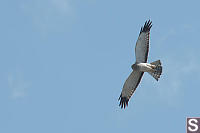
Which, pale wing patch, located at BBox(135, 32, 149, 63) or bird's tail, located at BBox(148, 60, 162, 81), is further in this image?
pale wing patch, located at BBox(135, 32, 149, 63)

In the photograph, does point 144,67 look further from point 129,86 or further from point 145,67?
point 129,86

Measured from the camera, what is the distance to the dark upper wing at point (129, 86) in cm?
3231

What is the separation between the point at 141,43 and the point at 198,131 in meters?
5.98

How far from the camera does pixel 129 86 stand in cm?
3312

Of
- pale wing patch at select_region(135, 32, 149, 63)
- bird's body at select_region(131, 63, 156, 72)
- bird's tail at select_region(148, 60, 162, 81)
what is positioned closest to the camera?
bird's tail at select_region(148, 60, 162, 81)

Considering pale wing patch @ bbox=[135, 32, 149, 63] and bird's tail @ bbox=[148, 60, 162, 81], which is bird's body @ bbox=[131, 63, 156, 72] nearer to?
bird's tail @ bbox=[148, 60, 162, 81]

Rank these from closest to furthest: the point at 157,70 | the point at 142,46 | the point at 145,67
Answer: the point at 157,70 → the point at 145,67 → the point at 142,46

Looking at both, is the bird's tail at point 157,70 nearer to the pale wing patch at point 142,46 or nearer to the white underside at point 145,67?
the white underside at point 145,67

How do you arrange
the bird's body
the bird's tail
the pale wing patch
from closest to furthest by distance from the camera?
the bird's tail → the bird's body → the pale wing patch

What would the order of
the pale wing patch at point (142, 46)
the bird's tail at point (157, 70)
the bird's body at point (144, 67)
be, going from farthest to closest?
the pale wing patch at point (142, 46) < the bird's body at point (144, 67) < the bird's tail at point (157, 70)

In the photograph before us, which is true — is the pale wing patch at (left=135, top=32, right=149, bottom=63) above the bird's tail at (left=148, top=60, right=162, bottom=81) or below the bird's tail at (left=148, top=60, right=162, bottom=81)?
above

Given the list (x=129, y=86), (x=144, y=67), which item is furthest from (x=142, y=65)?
(x=129, y=86)

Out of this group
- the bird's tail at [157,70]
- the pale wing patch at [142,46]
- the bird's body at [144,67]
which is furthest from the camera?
the pale wing patch at [142,46]

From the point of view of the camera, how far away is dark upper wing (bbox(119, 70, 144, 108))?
3231cm
